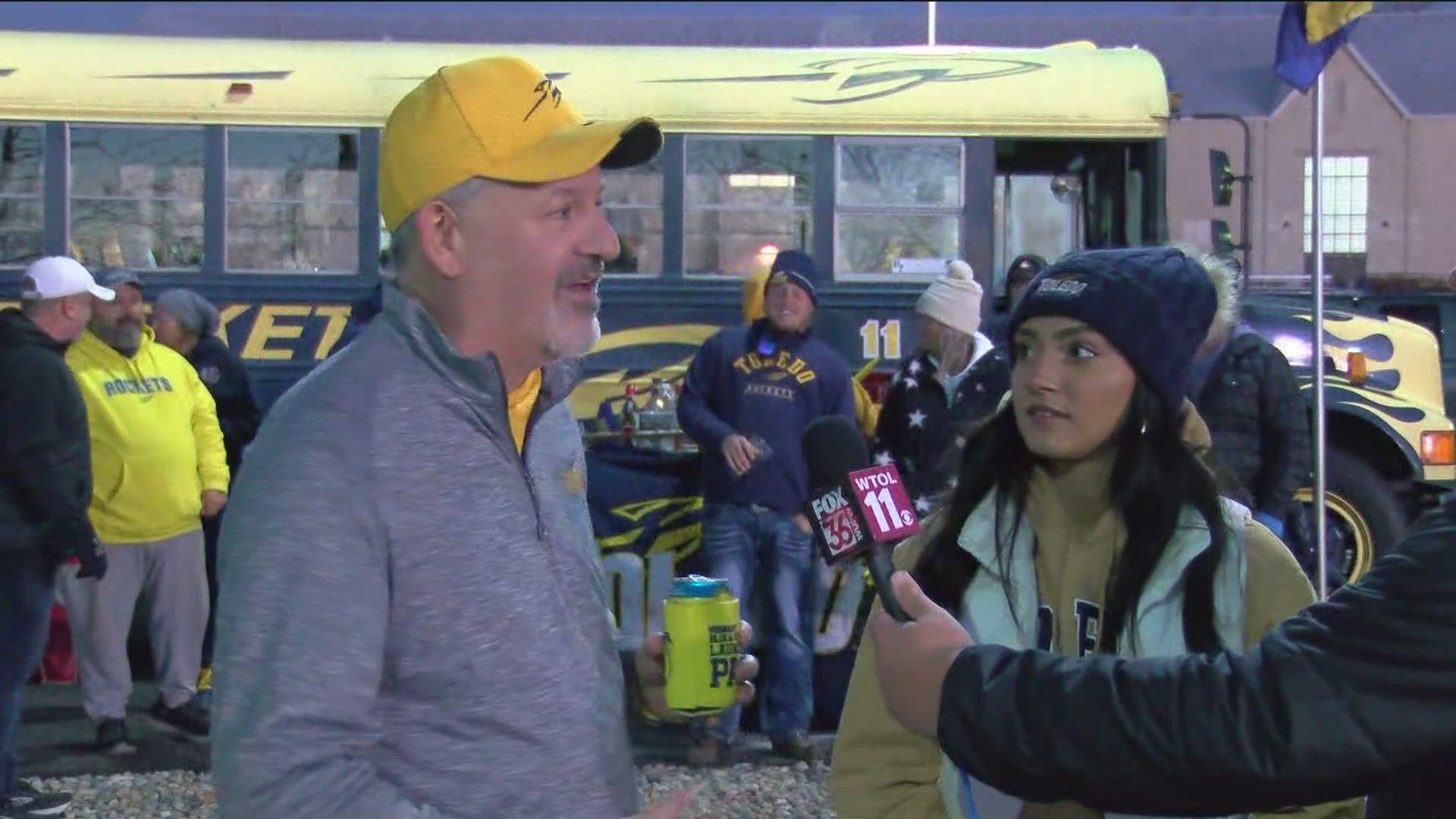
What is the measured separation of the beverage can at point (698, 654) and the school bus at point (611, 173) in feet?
22.9

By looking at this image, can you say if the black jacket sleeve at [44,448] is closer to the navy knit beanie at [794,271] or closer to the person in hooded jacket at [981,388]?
the navy knit beanie at [794,271]

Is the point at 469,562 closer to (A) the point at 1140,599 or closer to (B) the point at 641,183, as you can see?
(A) the point at 1140,599

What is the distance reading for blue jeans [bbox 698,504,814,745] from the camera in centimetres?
709

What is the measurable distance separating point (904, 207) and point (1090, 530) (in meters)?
7.40

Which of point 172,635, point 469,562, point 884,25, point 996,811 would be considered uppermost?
point 884,25

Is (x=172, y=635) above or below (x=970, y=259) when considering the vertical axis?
below

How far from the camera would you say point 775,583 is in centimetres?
725


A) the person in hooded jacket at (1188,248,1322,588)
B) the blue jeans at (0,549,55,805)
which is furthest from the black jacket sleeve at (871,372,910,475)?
the blue jeans at (0,549,55,805)

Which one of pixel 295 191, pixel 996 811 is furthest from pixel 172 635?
pixel 996 811

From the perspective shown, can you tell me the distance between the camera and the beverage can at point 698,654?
2410mm

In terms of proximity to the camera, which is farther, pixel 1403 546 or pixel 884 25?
pixel 884 25

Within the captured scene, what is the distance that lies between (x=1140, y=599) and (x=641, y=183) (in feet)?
24.6

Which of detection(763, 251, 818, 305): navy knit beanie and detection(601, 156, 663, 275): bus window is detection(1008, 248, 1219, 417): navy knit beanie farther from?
detection(601, 156, 663, 275): bus window

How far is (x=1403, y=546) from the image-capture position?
1.70 metres
